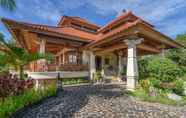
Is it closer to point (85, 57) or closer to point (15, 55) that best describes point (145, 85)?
point (15, 55)

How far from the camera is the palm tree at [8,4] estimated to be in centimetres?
573

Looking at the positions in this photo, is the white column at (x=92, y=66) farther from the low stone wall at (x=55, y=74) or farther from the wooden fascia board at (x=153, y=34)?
the wooden fascia board at (x=153, y=34)

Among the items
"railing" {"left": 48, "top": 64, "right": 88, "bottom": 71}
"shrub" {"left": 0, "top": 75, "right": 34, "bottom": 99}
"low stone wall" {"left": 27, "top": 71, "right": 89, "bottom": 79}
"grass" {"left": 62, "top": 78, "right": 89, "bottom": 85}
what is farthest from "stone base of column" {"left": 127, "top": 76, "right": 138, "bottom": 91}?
"shrub" {"left": 0, "top": 75, "right": 34, "bottom": 99}

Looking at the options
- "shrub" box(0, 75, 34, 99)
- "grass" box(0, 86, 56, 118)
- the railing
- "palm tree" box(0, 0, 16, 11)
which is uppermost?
"palm tree" box(0, 0, 16, 11)

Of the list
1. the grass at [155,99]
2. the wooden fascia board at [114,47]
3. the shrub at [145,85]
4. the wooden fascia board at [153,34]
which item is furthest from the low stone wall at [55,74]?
the wooden fascia board at [153,34]

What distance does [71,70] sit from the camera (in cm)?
1343

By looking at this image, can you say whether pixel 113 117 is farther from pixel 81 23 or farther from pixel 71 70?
pixel 81 23

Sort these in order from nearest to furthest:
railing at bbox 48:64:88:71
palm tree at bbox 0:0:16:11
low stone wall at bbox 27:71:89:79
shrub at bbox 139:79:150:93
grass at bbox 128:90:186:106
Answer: palm tree at bbox 0:0:16:11
grass at bbox 128:90:186:106
shrub at bbox 139:79:150:93
low stone wall at bbox 27:71:89:79
railing at bbox 48:64:88:71

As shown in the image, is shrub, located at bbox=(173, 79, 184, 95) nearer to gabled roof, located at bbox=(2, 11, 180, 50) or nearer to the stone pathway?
gabled roof, located at bbox=(2, 11, 180, 50)

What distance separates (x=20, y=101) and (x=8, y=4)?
10.6 feet

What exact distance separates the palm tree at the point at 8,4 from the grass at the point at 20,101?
9.84 ft

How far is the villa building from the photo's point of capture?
10.0 meters

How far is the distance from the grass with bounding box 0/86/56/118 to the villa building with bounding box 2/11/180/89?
400 cm

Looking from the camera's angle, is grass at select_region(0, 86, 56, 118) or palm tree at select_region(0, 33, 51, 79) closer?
grass at select_region(0, 86, 56, 118)
